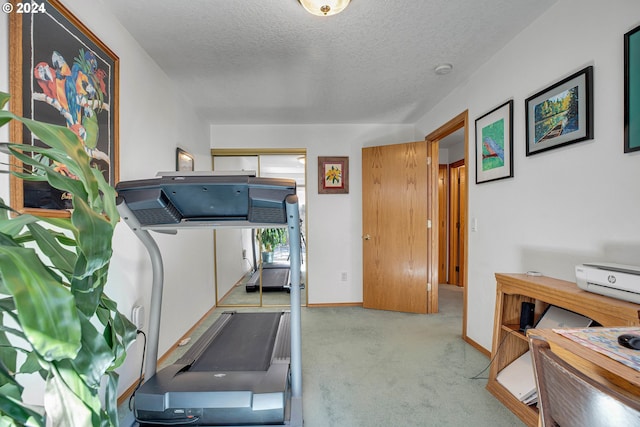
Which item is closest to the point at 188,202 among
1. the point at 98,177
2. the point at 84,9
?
the point at 98,177

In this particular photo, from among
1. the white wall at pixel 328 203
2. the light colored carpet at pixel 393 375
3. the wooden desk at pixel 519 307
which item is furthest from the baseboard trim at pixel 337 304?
the wooden desk at pixel 519 307

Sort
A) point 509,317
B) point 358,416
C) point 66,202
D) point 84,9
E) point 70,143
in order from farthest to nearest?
point 509,317, point 358,416, point 84,9, point 66,202, point 70,143

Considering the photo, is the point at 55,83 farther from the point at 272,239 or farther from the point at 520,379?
the point at 272,239

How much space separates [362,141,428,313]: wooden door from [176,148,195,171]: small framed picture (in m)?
2.04

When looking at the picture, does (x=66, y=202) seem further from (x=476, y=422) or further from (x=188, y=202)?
(x=476, y=422)

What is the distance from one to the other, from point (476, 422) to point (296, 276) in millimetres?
1323

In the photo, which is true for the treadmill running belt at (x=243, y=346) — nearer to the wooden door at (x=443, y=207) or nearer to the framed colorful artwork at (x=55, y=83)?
Result: the framed colorful artwork at (x=55, y=83)

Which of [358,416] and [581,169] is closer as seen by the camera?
[581,169]

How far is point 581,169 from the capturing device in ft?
4.61

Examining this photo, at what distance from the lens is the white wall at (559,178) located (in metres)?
1.24

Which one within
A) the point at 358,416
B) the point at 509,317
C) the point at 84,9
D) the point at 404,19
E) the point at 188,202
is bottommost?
the point at 358,416

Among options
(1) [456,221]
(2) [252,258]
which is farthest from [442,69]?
(2) [252,258]

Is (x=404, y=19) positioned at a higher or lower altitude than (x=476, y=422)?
higher

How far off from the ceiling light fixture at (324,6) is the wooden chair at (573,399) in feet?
5.56
